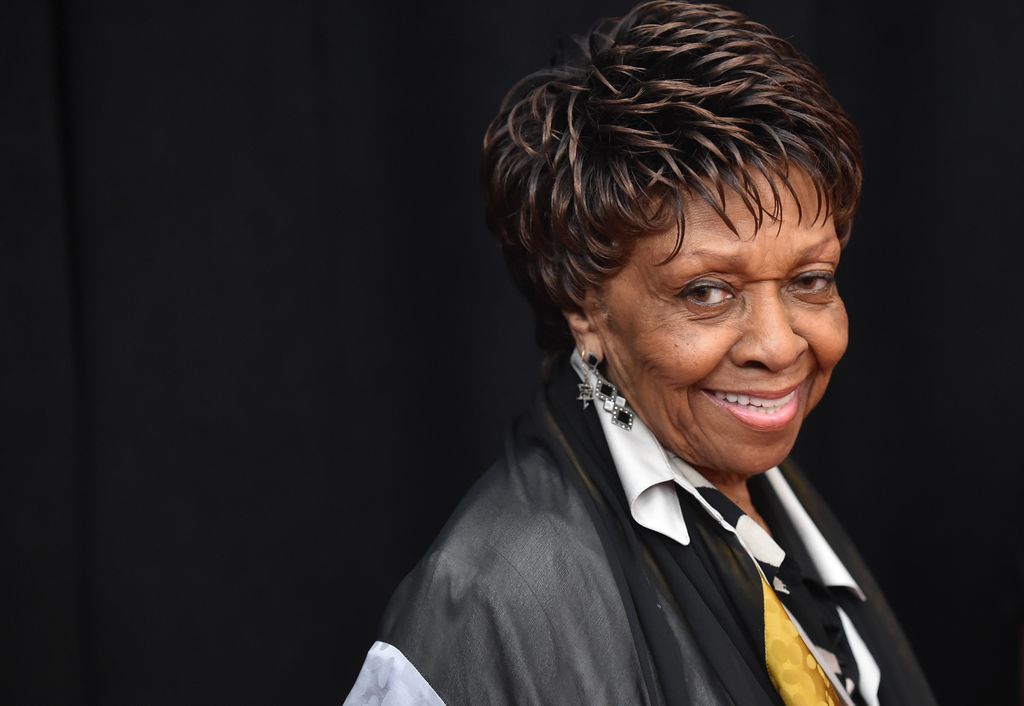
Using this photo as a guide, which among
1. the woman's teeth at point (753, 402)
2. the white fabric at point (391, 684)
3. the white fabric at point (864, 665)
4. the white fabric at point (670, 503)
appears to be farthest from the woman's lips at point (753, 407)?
the white fabric at point (391, 684)

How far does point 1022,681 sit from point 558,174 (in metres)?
1.75

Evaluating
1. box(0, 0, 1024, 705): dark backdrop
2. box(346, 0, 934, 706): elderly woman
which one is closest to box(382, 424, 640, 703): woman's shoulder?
box(346, 0, 934, 706): elderly woman

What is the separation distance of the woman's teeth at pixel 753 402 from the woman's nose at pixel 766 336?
0.05 metres

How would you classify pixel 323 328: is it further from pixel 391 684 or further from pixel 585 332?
pixel 391 684

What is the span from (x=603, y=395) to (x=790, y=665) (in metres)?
0.42

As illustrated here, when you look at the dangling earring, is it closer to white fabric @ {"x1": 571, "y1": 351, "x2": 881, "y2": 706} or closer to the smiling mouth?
white fabric @ {"x1": 571, "y1": 351, "x2": 881, "y2": 706}

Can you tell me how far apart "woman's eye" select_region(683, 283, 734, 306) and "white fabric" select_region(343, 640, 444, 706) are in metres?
0.56

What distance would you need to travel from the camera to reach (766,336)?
4.43 feet

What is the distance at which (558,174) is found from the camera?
1.37m

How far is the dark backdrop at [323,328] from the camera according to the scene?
1.75 m

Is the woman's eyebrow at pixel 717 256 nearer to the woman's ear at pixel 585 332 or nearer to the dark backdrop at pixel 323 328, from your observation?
the woman's ear at pixel 585 332

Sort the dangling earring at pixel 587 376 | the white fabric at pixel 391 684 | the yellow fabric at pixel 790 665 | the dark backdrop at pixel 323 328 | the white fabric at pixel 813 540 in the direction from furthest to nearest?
the dark backdrop at pixel 323 328 → the white fabric at pixel 813 540 → the dangling earring at pixel 587 376 → the yellow fabric at pixel 790 665 → the white fabric at pixel 391 684

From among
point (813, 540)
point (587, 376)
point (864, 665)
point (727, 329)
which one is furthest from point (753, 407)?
point (864, 665)

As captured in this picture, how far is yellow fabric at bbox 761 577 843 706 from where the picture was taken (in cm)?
138
